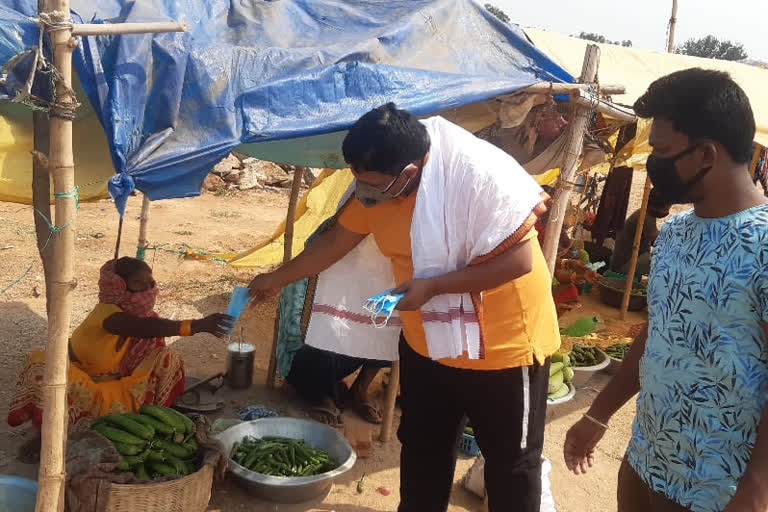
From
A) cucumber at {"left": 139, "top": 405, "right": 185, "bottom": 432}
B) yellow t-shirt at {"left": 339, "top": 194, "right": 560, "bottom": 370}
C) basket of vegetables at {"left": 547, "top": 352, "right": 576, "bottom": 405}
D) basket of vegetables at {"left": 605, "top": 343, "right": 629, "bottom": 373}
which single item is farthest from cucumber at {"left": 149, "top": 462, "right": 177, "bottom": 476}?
basket of vegetables at {"left": 605, "top": 343, "right": 629, "bottom": 373}

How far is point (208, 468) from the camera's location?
3285 mm

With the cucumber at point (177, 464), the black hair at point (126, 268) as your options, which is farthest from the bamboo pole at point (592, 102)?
the cucumber at point (177, 464)

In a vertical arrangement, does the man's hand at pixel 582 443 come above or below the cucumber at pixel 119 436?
above

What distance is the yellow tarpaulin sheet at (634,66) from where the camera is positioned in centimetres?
683

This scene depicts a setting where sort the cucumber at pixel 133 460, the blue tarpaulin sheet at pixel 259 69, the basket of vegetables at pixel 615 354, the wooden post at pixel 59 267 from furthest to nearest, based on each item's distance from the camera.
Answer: the basket of vegetables at pixel 615 354
the cucumber at pixel 133 460
the blue tarpaulin sheet at pixel 259 69
the wooden post at pixel 59 267

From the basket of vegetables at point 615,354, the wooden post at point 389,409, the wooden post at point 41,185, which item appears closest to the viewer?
the wooden post at point 41,185

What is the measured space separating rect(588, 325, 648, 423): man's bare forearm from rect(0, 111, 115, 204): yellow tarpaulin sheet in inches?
103

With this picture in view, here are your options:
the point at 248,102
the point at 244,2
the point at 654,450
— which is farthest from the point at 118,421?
the point at 654,450

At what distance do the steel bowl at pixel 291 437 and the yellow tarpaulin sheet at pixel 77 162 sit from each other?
1.64 m

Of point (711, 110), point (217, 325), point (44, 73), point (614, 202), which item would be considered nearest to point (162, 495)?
point (217, 325)

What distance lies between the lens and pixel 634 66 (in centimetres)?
740

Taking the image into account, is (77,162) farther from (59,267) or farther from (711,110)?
(711,110)

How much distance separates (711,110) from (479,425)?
1400 millimetres

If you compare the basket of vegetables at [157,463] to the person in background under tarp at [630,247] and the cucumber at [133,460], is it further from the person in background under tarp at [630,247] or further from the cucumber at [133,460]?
the person in background under tarp at [630,247]
